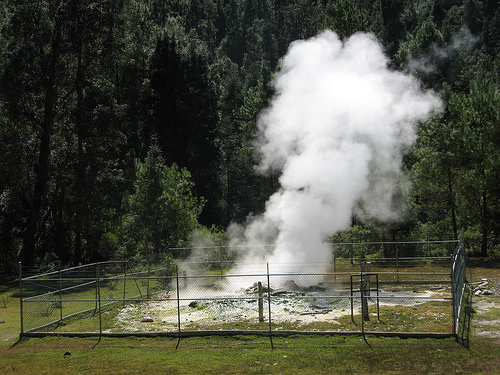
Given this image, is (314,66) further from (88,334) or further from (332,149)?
(88,334)

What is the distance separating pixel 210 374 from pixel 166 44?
150ft

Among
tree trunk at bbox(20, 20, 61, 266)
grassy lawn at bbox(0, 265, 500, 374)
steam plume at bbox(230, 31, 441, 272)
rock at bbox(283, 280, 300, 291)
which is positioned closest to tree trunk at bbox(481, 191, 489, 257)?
steam plume at bbox(230, 31, 441, 272)

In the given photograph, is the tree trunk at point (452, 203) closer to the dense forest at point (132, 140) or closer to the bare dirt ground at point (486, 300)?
the dense forest at point (132, 140)

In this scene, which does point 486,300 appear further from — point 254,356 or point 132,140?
point 132,140

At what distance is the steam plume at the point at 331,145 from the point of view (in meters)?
23.8

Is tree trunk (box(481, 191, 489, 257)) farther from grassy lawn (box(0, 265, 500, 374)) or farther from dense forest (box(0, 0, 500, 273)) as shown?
grassy lawn (box(0, 265, 500, 374))

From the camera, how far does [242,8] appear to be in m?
122

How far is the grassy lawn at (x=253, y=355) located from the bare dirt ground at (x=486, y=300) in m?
0.19

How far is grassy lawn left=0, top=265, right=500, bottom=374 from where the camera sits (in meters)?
11.7

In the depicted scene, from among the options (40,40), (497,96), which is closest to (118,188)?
(40,40)

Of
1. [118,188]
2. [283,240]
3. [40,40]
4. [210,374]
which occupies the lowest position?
[210,374]

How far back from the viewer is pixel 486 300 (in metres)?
17.5

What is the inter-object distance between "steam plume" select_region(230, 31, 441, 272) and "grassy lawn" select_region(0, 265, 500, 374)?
7.37 meters

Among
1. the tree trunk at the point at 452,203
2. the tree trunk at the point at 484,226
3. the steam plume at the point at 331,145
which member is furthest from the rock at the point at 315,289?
the tree trunk at the point at 484,226
